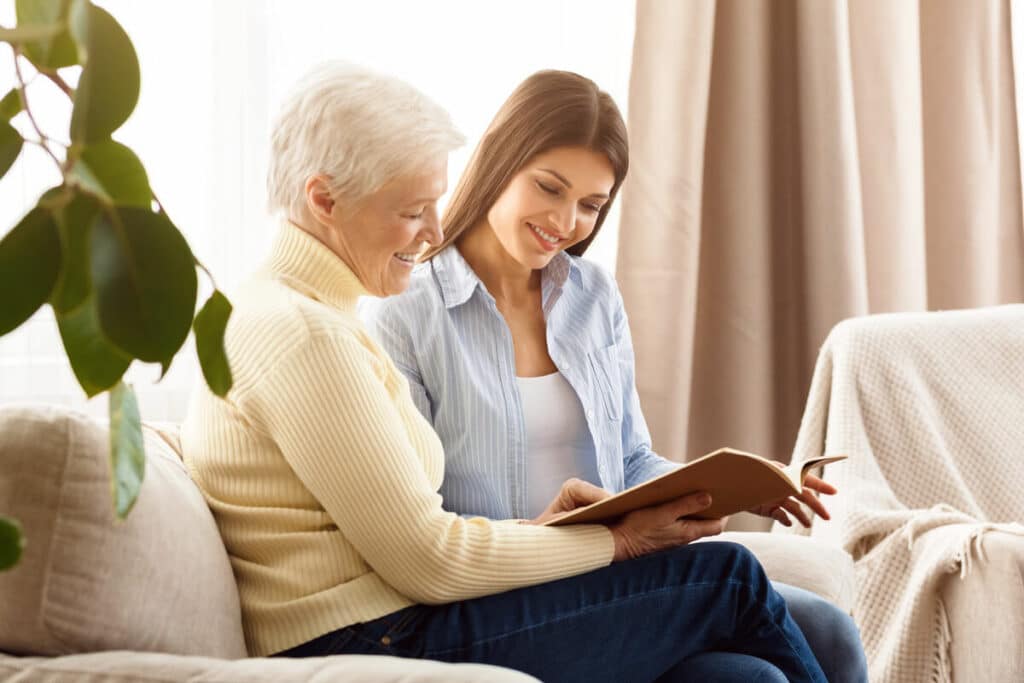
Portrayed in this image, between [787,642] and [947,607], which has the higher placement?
[787,642]

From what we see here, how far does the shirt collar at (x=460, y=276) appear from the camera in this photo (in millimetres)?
1822

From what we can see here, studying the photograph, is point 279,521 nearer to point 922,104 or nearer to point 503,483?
point 503,483

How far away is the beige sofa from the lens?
0.97m

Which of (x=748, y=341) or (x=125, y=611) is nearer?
(x=125, y=611)

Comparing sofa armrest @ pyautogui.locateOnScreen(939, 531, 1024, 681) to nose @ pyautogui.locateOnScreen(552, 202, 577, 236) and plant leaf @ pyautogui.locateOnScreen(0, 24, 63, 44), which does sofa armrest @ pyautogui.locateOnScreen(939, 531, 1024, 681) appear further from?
plant leaf @ pyautogui.locateOnScreen(0, 24, 63, 44)

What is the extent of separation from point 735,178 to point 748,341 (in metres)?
0.38

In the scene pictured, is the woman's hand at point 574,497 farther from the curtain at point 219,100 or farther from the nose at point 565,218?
the curtain at point 219,100

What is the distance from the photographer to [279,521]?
4.01 ft

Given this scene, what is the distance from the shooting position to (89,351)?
57 centimetres

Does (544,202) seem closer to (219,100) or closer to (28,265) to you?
(219,100)

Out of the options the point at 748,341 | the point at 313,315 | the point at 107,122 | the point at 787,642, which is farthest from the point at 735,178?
the point at 107,122

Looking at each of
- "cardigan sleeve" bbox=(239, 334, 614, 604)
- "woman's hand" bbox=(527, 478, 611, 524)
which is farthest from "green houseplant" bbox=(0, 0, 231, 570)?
"woman's hand" bbox=(527, 478, 611, 524)

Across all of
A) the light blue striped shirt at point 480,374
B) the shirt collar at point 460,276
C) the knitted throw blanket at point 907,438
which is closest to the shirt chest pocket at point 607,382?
the light blue striped shirt at point 480,374

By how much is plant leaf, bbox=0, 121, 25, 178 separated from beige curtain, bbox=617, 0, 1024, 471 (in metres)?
2.16
